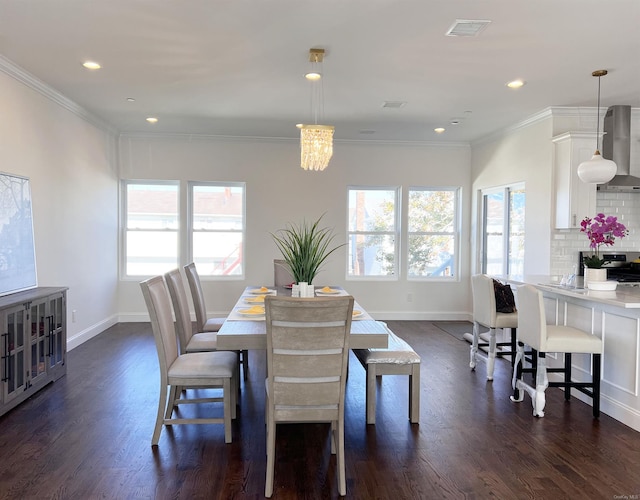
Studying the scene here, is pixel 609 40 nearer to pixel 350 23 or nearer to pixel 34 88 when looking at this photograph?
pixel 350 23

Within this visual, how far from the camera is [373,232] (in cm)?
710

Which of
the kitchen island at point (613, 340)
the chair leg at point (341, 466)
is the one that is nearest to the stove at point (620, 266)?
the kitchen island at point (613, 340)

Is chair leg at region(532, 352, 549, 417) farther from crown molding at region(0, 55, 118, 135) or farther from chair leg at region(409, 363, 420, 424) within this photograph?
crown molding at region(0, 55, 118, 135)

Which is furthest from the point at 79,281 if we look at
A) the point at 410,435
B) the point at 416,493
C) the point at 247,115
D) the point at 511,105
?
the point at 511,105

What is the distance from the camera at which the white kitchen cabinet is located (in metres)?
4.93

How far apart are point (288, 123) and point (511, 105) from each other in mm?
2720

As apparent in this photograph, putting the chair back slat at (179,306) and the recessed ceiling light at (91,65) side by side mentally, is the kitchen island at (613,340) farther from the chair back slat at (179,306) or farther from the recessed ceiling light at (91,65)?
the recessed ceiling light at (91,65)

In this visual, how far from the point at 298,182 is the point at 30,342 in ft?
13.8

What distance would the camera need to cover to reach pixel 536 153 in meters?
5.41

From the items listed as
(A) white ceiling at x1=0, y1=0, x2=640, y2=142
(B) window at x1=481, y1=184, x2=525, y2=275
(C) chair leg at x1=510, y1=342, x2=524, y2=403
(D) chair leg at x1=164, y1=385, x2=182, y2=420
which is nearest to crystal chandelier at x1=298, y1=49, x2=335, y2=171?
(A) white ceiling at x1=0, y1=0, x2=640, y2=142

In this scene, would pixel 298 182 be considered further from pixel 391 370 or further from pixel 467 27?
pixel 391 370

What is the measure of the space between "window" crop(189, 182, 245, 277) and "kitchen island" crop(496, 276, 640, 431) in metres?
4.46

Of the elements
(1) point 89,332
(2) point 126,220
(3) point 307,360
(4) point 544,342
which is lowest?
(1) point 89,332

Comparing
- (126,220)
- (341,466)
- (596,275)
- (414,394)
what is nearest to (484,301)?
(596,275)
